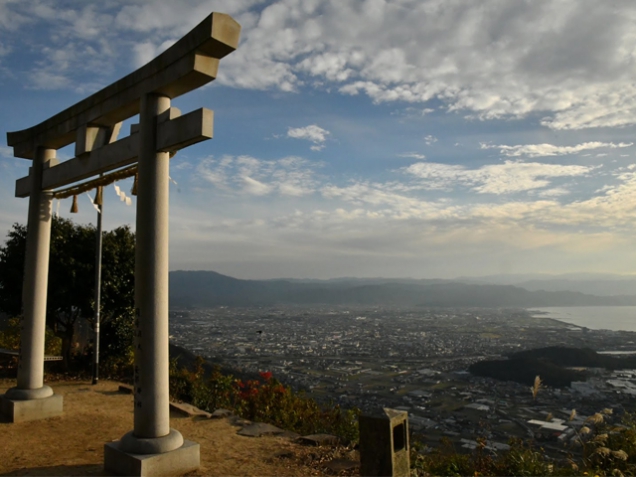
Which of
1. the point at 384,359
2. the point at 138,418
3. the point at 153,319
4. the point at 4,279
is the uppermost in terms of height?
the point at 4,279

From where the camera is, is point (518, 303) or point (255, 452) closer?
point (255, 452)

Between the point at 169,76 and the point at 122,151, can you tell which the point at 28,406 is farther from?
the point at 169,76

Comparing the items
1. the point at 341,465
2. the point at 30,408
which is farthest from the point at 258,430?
the point at 30,408

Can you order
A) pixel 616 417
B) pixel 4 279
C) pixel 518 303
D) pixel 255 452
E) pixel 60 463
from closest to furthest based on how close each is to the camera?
1. pixel 60 463
2. pixel 255 452
3. pixel 616 417
4. pixel 4 279
5. pixel 518 303

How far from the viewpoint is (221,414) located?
7.80 m

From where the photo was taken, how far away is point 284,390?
8.45 meters

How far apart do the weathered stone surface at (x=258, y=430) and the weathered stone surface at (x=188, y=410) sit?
109 cm

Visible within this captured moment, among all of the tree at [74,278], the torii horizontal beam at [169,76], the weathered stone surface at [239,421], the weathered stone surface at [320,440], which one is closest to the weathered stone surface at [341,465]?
the weathered stone surface at [320,440]

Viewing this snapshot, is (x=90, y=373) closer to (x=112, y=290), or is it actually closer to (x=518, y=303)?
(x=112, y=290)

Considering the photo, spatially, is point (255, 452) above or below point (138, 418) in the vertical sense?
below

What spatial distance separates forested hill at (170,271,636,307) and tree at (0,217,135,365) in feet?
150

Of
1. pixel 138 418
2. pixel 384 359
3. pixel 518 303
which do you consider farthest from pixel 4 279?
pixel 518 303

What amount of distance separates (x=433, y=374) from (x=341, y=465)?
44.4 ft

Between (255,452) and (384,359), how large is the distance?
16.9m
